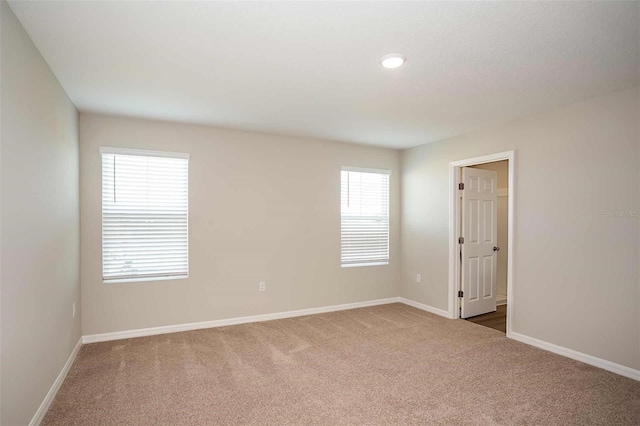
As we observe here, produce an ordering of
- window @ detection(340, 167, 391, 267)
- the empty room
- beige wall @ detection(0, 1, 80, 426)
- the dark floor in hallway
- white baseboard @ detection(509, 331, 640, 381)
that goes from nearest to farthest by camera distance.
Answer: beige wall @ detection(0, 1, 80, 426) → the empty room → white baseboard @ detection(509, 331, 640, 381) → the dark floor in hallway → window @ detection(340, 167, 391, 267)

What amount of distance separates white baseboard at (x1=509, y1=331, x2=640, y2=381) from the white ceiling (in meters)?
2.39

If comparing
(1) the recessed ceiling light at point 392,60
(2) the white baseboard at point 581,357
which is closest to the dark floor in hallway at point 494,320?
(2) the white baseboard at point 581,357

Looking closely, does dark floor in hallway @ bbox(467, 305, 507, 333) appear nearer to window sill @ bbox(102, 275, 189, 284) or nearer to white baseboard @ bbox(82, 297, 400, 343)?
white baseboard @ bbox(82, 297, 400, 343)

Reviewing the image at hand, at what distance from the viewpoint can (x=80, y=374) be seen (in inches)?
119

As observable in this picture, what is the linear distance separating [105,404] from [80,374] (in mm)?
687

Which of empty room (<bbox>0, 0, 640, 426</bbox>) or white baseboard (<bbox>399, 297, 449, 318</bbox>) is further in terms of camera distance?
white baseboard (<bbox>399, 297, 449, 318</bbox>)

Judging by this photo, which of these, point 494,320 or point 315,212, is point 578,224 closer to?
point 494,320

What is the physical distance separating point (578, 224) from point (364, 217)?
2761 millimetres

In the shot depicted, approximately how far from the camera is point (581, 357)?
3350 mm

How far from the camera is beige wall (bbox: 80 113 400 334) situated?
3.88 meters

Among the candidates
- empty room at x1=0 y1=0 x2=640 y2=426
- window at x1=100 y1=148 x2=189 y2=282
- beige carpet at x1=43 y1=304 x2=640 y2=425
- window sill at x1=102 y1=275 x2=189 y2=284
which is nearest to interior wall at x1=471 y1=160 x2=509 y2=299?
empty room at x1=0 y1=0 x2=640 y2=426

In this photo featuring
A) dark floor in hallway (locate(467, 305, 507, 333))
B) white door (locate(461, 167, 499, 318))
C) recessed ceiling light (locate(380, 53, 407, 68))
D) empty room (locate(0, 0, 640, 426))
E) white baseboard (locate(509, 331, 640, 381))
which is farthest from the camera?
white door (locate(461, 167, 499, 318))

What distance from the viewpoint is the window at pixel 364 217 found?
5.37 metres

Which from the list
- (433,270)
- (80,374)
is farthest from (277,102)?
(433,270)
